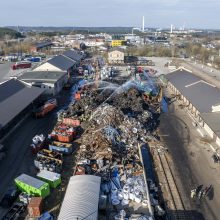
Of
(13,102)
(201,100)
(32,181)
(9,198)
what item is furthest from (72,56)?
(9,198)

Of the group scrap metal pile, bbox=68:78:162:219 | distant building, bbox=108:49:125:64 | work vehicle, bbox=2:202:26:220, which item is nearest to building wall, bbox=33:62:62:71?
scrap metal pile, bbox=68:78:162:219

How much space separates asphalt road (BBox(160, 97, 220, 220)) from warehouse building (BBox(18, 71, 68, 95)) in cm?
1837

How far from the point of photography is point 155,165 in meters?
24.1

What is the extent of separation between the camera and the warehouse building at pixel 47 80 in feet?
139

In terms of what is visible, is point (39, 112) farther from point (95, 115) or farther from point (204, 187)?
point (204, 187)

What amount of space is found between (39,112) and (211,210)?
22.6m

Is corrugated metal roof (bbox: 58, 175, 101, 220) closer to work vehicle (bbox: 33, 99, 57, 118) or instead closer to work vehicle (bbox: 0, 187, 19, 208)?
work vehicle (bbox: 0, 187, 19, 208)

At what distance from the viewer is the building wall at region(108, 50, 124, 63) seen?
78.7 m

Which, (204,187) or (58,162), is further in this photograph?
(58,162)

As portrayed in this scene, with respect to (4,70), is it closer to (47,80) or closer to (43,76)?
(43,76)

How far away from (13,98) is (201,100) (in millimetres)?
23575

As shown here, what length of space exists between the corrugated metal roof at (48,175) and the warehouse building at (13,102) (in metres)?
7.06

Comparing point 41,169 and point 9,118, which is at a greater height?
point 9,118

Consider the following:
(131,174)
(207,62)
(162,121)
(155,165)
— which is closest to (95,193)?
(131,174)
